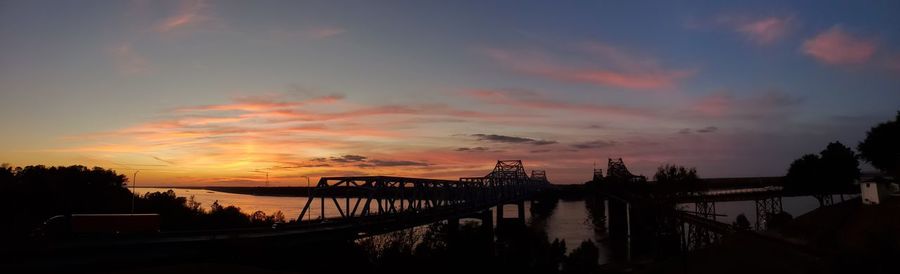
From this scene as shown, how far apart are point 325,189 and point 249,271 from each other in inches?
1502

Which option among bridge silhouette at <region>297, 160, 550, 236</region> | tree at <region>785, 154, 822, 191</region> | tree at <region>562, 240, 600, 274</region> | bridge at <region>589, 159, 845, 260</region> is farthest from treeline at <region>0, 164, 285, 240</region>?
tree at <region>785, 154, 822, 191</region>

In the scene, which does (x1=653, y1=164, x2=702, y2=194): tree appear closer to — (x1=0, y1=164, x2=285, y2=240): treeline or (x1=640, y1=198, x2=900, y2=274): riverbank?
(x1=640, y1=198, x2=900, y2=274): riverbank

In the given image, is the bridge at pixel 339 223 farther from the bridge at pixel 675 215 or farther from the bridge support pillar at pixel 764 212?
the bridge support pillar at pixel 764 212

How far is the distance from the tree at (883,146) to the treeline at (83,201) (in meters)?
95.2

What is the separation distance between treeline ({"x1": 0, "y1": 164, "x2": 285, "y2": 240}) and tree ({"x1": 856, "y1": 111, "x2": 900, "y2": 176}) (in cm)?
9523

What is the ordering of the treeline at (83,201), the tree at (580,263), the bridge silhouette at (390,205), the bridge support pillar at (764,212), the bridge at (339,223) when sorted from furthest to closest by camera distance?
the bridge support pillar at (764,212) → the treeline at (83,201) → the bridge silhouette at (390,205) → the tree at (580,263) → the bridge at (339,223)

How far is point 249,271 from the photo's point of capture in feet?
104

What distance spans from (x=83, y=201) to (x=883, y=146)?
440ft

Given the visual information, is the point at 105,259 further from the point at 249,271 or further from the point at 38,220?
the point at 38,220

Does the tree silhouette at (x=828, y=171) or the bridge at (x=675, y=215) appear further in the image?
the tree silhouette at (x=828, y=171)

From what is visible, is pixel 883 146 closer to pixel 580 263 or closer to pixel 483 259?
pixel 580 263

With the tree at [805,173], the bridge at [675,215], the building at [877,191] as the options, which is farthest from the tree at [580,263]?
the tree at [805,173]

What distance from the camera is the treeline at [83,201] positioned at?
77.1 metres

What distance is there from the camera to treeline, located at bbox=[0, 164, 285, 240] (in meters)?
77.1
